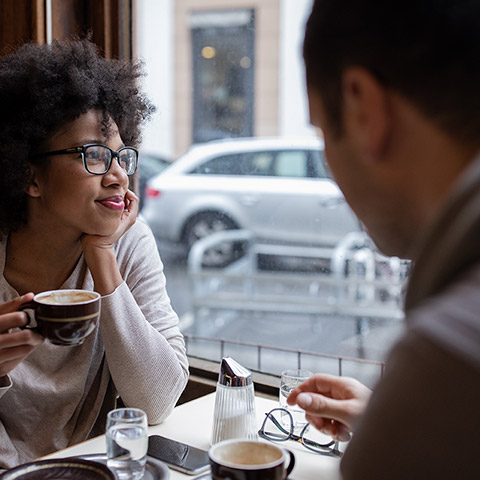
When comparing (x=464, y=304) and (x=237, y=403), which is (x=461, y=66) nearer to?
(x=464, y=304)

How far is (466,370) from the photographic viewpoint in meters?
0.46

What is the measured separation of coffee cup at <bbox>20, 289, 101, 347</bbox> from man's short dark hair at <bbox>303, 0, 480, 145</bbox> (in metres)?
0.77

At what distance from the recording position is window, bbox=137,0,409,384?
3004 mm

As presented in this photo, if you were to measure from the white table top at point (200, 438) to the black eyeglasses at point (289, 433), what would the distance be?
0.06 ft

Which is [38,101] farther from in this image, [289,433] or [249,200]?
[249,200]

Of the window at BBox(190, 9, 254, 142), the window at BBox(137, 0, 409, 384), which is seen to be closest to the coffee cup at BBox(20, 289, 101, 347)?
the window at BBox(137, 0, 409, 384)

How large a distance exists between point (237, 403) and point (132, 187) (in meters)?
0.96

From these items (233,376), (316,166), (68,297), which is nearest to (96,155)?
(68,297)

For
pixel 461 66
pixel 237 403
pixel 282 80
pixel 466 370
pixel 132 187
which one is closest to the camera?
pixel 466 370

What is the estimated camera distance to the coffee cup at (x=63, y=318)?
1211 millimetres

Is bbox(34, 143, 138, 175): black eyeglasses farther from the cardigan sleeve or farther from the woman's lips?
the cardigan sleeve

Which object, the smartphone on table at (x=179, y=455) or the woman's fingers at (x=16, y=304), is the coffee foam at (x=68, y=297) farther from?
the smartphone on table at (x=179, y=455)

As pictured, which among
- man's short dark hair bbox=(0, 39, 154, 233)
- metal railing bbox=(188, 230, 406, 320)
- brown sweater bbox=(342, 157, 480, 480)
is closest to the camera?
brown sweater bbox=(342, 157, 480, 480)

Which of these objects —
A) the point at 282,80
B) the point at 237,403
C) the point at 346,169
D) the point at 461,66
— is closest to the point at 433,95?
the point at 461,66
